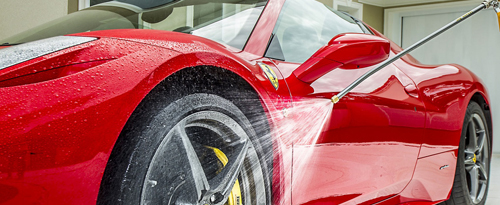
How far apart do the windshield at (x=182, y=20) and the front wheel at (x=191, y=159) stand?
38 centimetres

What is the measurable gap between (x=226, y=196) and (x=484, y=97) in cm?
218

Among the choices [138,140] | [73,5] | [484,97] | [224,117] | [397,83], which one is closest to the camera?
[138,140]

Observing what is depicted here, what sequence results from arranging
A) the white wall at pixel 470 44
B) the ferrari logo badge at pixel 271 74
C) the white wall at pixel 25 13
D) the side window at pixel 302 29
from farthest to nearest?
the white wall at pixel 470 44, the white wall at pixel 25 13, the side window at pixel 302 29, the ferrari logo badge at pixel 271 74

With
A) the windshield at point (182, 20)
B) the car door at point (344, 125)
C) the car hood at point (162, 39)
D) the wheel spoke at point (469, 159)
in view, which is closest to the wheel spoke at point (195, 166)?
the car hood at point (162, 39)

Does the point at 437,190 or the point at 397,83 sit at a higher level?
the point at 397,83

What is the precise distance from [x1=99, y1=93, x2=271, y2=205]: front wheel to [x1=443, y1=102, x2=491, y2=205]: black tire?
173 cm

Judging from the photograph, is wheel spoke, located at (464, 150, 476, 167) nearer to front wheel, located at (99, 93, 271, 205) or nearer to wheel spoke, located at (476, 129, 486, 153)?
wheel spoke, located at (476, 129, 486, 153)

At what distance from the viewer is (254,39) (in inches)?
64.1

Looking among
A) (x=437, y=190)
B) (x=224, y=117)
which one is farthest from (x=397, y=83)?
(x=224, y=117)

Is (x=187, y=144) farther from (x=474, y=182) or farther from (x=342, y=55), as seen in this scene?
(x=474, y=182)

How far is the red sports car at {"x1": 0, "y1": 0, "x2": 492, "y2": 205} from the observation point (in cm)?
90

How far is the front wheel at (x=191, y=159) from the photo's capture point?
100 centimetres

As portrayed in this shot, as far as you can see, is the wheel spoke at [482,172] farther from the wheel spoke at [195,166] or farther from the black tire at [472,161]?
the wheel spoke at [195,166]

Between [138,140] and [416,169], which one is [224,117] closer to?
[138,140]
